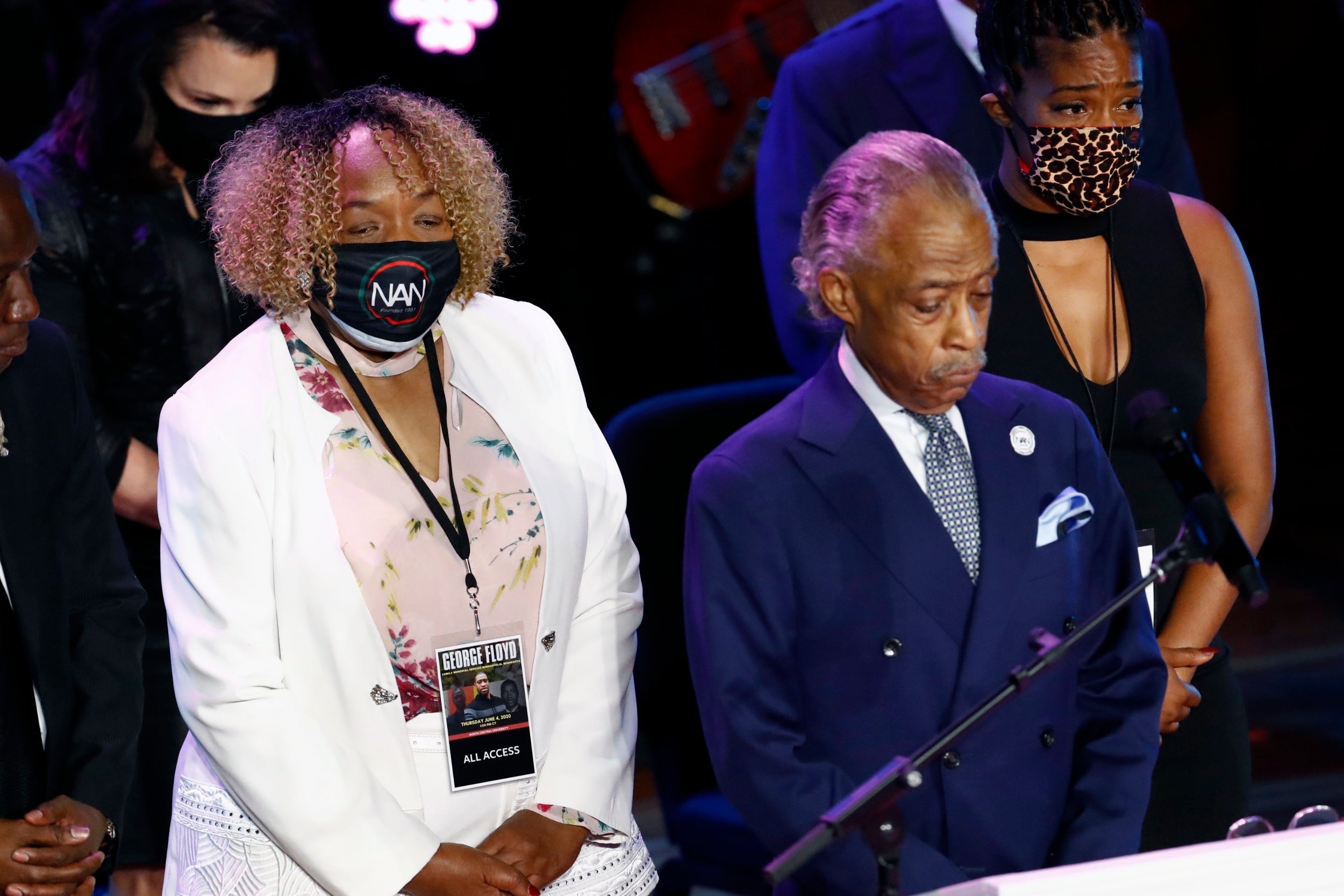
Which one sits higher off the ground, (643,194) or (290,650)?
(643,194)

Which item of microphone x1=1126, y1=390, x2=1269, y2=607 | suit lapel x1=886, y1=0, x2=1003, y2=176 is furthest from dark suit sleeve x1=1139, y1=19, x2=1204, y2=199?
microphone x1=1126, y1=390, x2=1269, y2=607

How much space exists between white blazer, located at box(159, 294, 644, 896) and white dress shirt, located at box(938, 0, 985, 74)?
152 cm

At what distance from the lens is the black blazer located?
2.55 meters

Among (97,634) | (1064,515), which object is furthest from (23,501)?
(1064,515)

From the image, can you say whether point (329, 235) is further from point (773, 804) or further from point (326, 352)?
point (773, 804)

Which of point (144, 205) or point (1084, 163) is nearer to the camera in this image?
point (1084, 163)

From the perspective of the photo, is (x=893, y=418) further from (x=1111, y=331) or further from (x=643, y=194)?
(x=643, y=194)

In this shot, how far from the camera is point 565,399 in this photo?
264 cm

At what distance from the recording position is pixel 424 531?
2.42 metres

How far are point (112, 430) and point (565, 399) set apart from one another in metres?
1.12

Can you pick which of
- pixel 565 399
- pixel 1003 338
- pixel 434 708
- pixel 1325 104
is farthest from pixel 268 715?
pixel 1325 104

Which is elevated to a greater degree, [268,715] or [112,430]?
[112,430]

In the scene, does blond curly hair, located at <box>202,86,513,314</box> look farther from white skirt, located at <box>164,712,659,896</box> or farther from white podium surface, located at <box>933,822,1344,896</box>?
white podium surface, located at <box>933,822,1344,896</box>

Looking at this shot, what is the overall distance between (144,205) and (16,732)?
1.28m
